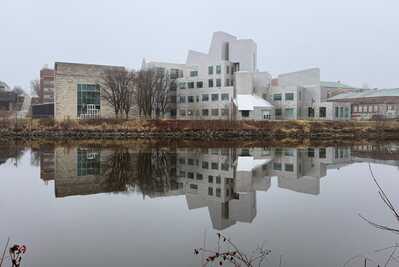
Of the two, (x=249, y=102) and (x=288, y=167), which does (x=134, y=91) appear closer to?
(x=249, y=102)

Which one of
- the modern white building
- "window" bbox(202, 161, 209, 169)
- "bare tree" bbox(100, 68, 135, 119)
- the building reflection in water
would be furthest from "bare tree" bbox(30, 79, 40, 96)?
"window" bbox(202, 161, 209, 169)

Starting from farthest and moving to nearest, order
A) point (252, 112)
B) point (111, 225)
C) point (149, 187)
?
point (252, 112) < point (149, 187) < point (111, 225)

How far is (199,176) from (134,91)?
1877 inches

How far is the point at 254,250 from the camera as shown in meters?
7.25

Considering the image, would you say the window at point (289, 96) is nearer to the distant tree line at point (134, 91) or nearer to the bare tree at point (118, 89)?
the distant tree line at point (134, 91)

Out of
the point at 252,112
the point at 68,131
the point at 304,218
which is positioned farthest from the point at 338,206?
the point at 252,112

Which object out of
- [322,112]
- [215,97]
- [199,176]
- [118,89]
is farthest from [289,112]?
[199,176]

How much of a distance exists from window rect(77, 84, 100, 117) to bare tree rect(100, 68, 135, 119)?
1170 mm

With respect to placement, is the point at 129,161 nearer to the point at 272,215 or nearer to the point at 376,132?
the point at 272,215

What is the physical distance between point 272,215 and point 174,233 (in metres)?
3.00

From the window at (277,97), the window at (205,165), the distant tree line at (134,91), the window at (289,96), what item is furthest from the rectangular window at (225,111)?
the window at (205,165)

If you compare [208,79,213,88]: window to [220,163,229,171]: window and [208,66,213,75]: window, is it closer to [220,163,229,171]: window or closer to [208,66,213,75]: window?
[208,66,213,75]: window

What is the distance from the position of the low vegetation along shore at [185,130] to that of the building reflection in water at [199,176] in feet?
66.7

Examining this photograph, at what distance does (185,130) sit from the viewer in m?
46.8
